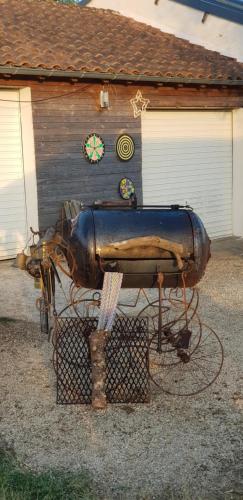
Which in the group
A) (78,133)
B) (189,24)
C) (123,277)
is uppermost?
(189,24)

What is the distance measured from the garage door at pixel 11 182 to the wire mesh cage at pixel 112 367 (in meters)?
5.12

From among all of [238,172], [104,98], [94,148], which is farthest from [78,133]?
[238,172]

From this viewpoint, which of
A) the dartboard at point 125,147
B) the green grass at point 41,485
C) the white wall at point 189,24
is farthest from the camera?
the white wall at point 189,24

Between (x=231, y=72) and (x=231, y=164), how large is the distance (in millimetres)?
1984

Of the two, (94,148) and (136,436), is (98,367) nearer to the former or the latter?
(136,436)

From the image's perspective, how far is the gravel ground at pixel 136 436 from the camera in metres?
3.59

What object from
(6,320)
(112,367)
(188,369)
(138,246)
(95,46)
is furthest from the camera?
(95,46)

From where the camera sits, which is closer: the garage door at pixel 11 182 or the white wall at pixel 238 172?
the garage door at pixel 11 182

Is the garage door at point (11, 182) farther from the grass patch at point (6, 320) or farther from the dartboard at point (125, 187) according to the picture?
the grass patch at point (6, 320)

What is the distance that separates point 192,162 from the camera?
12250 millimetres

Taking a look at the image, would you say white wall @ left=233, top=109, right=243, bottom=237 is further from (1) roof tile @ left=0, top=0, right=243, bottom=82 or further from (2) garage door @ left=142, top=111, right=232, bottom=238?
(1) roof tile @ left=0, top=0, right=243, bottom=82

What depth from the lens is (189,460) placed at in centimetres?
383

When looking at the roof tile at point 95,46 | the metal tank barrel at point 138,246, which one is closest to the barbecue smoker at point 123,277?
the metal tank barrel at point 138,246

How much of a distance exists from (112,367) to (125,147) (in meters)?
6.53
